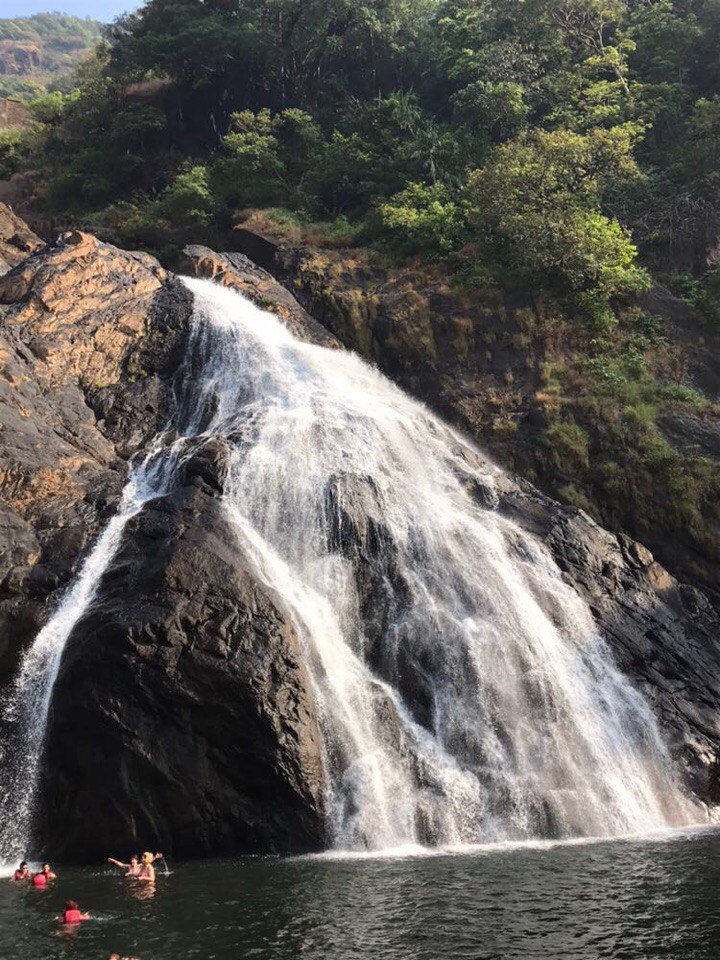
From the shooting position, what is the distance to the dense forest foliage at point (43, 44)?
153 metres

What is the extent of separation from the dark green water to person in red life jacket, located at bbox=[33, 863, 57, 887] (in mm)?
254

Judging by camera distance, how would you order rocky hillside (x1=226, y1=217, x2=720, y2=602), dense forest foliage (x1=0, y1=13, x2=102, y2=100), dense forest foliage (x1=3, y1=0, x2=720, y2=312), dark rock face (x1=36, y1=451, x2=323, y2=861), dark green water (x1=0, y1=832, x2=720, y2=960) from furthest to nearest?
dense forest foliage (x1=0, y1=13, x2=102, y2=100), dense forest foliage (x1=3, y1=0, x2=720, y2=312), rocky hillside (x1=226, y1=217, x2=720, y2=602), dark rock face (x1=36, y1=451, x2=323, y2=861), dark green water (x1=0, y1=832, x2=720, y2=960)

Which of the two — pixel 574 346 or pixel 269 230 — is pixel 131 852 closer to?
pixel 574 346

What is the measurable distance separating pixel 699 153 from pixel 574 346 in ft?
40.5

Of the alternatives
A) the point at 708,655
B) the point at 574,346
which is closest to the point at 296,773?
the point at 708,655

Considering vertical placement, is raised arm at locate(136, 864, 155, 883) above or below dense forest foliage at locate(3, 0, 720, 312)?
below

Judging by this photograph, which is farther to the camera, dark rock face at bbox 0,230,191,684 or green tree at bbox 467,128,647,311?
green tree at bbox 467,128,647,311

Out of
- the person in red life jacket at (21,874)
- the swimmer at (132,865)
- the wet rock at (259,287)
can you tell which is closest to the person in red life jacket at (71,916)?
the swimmer at (132,865)

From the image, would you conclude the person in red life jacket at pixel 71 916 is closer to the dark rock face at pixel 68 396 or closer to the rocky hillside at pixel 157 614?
the rocky hillside at pixel 157 614

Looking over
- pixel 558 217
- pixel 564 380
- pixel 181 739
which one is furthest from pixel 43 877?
pixel 558 217

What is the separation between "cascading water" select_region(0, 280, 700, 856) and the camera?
1836 centimetres

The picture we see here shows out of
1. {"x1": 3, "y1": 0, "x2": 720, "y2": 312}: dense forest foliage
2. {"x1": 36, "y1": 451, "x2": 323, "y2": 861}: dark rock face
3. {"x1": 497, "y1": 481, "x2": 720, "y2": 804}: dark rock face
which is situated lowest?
{"x1": 36, "y1": 451, "x2": 323, "y2": 861}: dark rock face

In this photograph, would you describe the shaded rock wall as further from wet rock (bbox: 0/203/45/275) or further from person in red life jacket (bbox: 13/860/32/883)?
wet rock (bbox: 0/203/45/275)

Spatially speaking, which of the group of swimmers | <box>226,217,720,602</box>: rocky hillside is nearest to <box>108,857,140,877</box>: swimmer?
the group of swimmers
